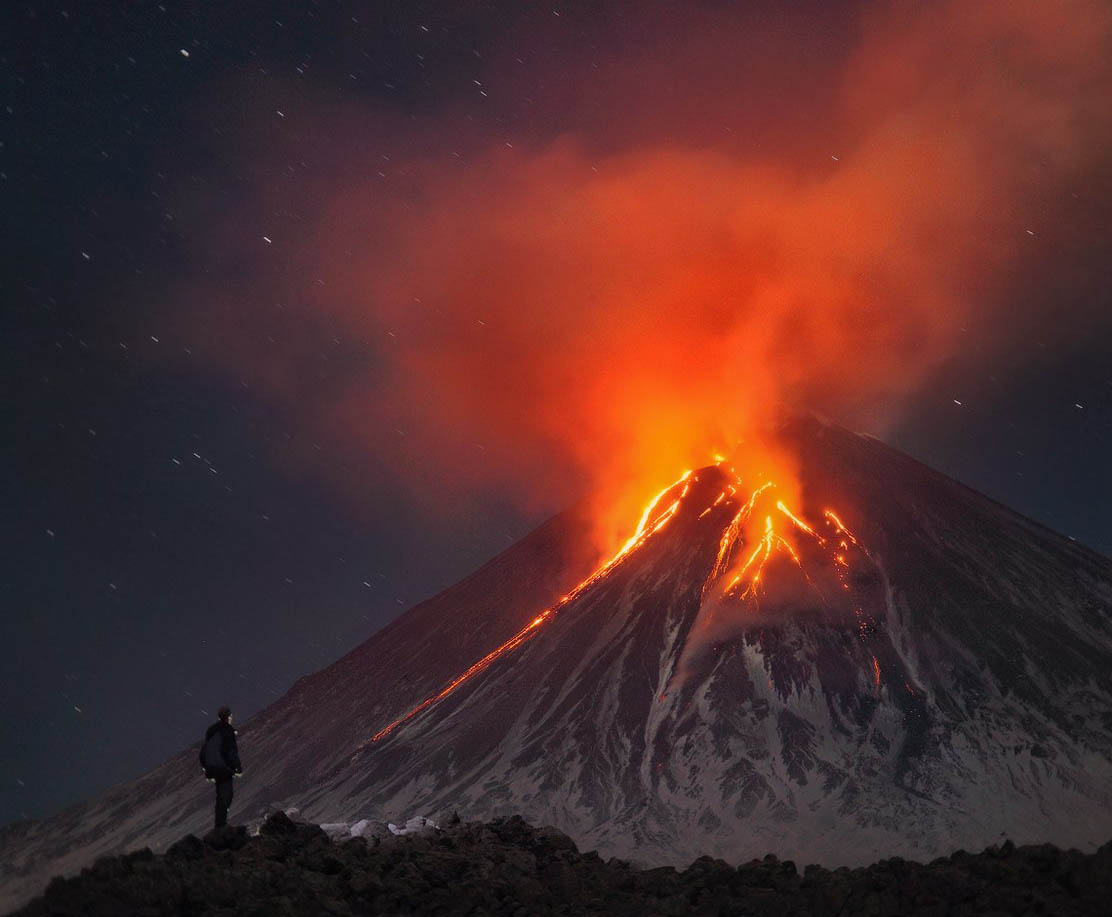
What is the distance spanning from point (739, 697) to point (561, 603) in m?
23.5

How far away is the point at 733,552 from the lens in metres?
78.7

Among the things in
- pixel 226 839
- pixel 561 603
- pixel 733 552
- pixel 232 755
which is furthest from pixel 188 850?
pixel 561 603

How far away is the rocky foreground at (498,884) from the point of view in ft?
44.3

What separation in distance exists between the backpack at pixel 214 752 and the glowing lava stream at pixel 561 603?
52395mm

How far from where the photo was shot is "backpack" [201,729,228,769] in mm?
18172

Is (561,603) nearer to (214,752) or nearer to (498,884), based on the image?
(214,752)

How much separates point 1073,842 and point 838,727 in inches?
537

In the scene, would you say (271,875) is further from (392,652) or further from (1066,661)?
(392,652)

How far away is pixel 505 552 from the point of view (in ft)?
329

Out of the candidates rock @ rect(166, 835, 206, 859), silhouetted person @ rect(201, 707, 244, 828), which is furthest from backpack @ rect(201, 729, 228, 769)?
rock @ rect(166, 835, 206, 859)

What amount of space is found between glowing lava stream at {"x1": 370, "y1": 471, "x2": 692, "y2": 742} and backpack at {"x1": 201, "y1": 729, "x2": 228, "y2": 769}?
172 feet

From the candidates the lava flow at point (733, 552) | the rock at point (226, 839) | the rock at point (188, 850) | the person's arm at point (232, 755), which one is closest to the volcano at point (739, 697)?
the lava flow at point (733, 552)

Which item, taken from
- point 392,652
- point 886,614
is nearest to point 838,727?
point 886,614

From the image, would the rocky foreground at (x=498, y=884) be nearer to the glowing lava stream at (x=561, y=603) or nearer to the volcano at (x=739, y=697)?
the volcano at (x=739, y=697)
